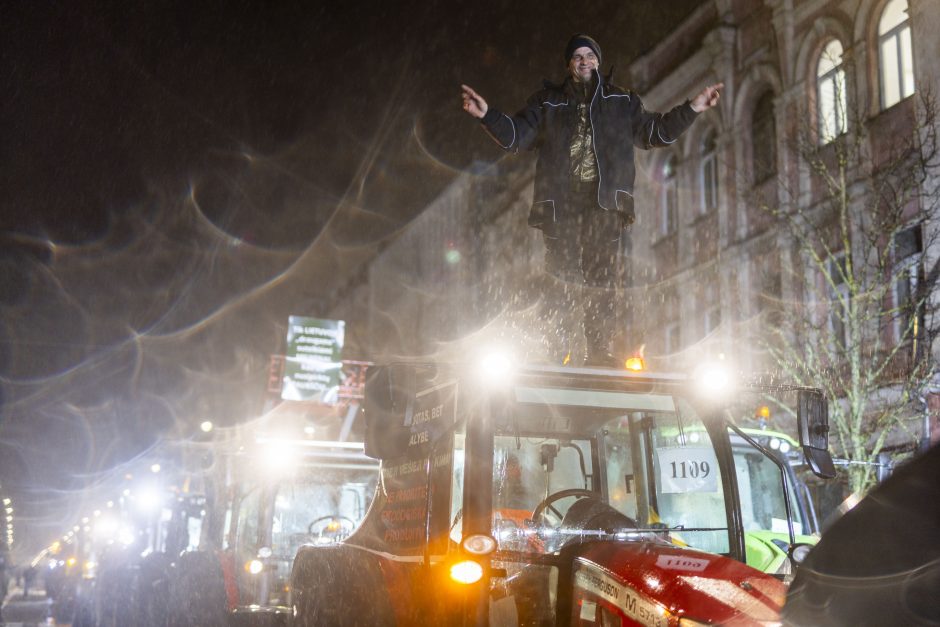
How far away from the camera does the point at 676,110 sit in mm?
6320

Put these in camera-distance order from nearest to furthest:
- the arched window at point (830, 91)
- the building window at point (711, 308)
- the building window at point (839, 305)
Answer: the building window at point (839, 305) < the arched window at point (830, 91) < the building window at point (711, 308)

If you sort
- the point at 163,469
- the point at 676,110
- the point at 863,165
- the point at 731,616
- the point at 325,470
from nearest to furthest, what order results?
the point at 731,616 → the point at 676,110 → the point at 325,470 → the point at 163,469 → the point at 863,165

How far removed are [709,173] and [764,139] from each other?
2.60 m

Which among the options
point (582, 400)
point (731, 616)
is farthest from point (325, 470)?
point (731, 616)

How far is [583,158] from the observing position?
21.5 ft

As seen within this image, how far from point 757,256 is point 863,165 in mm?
3894

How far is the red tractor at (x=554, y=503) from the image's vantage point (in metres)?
4.36

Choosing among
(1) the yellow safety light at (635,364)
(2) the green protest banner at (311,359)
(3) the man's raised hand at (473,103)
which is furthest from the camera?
(2) the green protest banner at (311,359)

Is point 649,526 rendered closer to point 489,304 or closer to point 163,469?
point 163,469

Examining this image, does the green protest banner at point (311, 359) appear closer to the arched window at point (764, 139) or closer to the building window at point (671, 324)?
the building window at point (671, 324)

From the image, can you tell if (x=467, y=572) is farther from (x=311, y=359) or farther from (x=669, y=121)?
(x=311, y=359)

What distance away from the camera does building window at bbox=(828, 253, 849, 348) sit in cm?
1775

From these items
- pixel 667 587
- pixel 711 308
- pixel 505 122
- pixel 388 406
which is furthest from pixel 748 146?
pixel 667 587

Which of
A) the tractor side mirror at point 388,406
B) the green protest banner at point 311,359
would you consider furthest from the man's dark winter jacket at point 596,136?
the green protest banner at point 311,359
